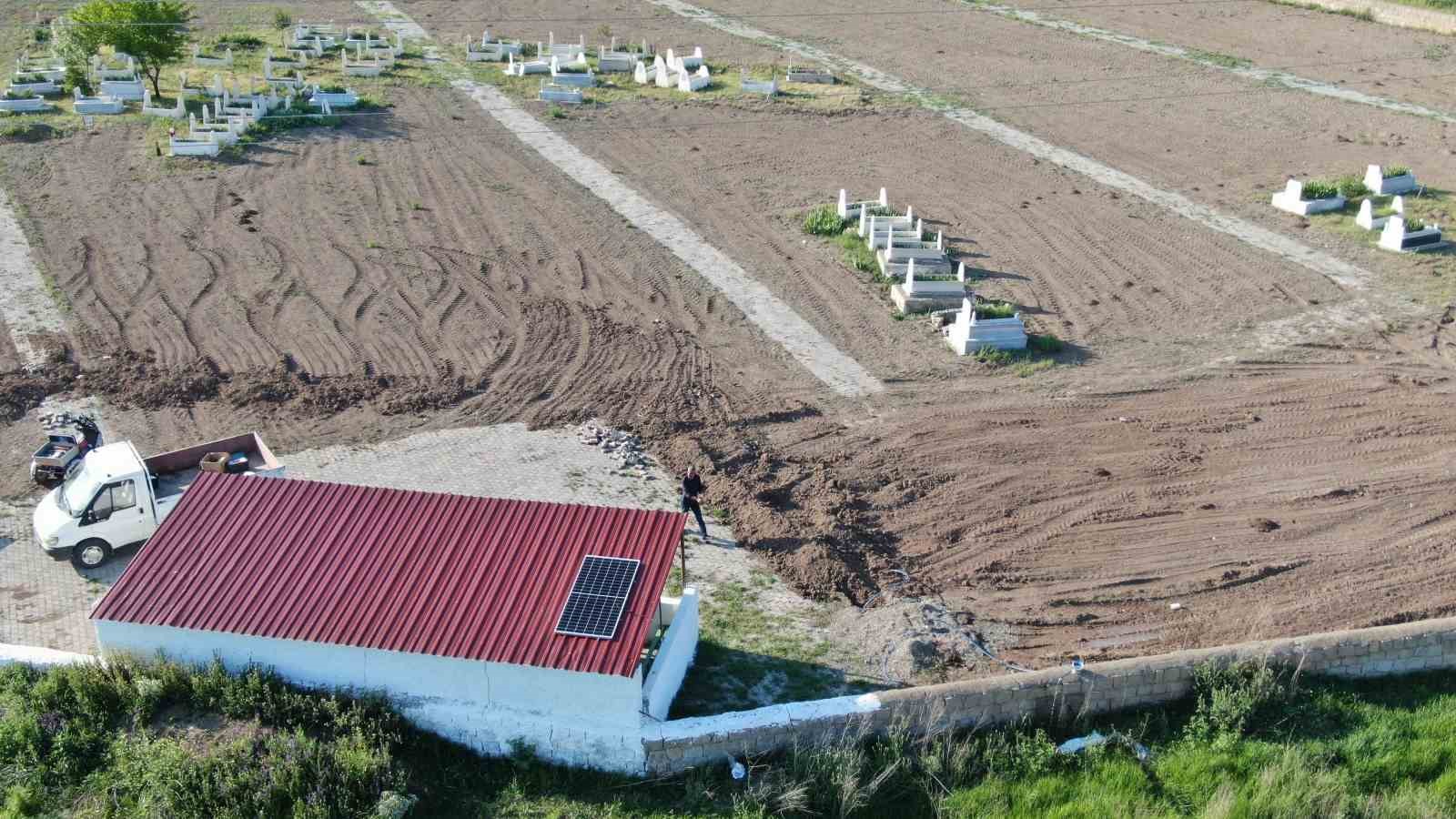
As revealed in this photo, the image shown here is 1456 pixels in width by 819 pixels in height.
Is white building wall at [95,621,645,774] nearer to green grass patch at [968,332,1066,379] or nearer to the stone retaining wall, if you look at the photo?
the stone retaining wall

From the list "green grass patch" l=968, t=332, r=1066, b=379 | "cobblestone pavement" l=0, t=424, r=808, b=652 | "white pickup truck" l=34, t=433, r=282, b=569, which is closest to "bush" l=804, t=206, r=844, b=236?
"green grass patch" l=968, t=332, r=1066, b=379

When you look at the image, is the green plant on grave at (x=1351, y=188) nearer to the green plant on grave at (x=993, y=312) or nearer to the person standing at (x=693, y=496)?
the green plant on grave at (x=993, y=312)

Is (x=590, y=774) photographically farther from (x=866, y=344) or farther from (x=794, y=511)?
(x=866, y=344)

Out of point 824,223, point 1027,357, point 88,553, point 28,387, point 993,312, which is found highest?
point 824,223

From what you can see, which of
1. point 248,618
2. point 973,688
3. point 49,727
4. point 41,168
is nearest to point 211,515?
point 248,618

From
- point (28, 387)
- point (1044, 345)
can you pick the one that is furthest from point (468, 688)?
point (1044, 345)

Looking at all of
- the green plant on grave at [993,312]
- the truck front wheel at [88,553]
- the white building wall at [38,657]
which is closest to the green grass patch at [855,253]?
the green plant on grave at [993,312]
